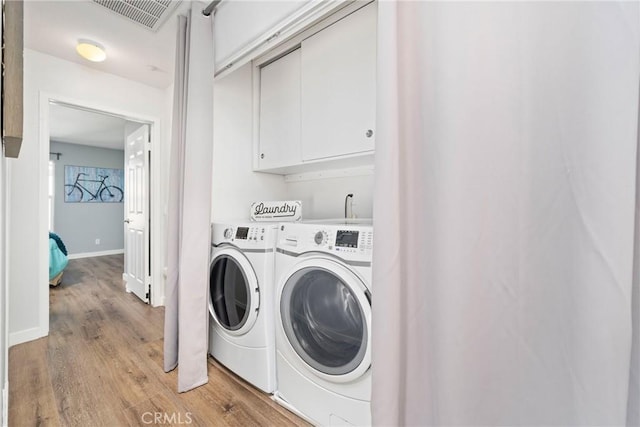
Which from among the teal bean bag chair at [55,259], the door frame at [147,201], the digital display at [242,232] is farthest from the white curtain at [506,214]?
the teal bean bag chair at [55,259]

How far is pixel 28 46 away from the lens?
6.85 feet

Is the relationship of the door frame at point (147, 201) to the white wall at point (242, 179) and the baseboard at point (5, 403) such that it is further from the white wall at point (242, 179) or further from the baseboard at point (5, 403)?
the white wall at point (242, 179)

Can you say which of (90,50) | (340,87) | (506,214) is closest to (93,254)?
(90,50)

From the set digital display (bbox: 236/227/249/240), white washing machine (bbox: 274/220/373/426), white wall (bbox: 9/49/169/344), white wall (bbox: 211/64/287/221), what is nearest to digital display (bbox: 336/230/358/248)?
white washing machine (bbox: 274/220/373/426)

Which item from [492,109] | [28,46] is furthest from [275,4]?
[28,46]

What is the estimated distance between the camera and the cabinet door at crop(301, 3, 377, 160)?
1.52 m

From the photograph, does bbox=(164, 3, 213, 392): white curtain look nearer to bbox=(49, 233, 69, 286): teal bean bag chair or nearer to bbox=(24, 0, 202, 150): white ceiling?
bbox=(24, 0, 202, 150): white ceiling

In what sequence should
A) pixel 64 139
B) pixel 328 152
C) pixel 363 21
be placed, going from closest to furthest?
1. pixel 363 21
2. pixel 328 152
3. pixel 64 139

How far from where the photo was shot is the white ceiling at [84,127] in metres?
3.64

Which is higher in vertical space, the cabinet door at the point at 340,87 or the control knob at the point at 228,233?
the cabinet door at the point at 340,87

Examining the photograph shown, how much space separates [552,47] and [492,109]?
0.14 m

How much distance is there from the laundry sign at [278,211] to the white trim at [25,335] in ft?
6.22

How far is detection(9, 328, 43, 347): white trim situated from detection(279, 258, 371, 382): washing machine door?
218 cm

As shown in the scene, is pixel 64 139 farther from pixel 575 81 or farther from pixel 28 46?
pixel 575 81
